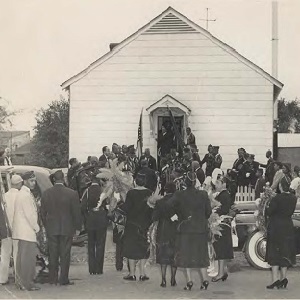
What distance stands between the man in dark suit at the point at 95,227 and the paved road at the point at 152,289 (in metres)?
0.22

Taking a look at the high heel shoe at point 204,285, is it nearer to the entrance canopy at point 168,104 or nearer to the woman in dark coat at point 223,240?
the woman in dark coat at point 223,240

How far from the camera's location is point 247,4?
40.3 ft

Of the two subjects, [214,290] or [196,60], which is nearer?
[214,290]

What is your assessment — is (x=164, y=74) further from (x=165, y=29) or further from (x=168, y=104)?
(x=165, y=29)

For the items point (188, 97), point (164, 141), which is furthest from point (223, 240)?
point (188, 97)

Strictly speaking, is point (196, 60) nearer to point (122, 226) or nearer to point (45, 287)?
point (122, 226)

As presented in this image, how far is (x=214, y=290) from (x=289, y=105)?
131ft

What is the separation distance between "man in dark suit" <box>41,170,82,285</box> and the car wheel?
310 centimetres

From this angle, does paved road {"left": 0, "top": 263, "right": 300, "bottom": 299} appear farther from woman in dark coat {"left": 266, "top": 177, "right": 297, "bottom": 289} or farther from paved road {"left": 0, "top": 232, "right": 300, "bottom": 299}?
woman in dark coat {"left": 266, "top": 177, "right": 297, "bottom": 289}

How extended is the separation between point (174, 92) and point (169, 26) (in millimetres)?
2048

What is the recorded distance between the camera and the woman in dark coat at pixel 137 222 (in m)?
9.84

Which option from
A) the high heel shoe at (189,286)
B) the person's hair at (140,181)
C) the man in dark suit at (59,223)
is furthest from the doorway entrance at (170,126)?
the high heel shoe at (189,286)

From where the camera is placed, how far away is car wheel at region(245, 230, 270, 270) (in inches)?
432

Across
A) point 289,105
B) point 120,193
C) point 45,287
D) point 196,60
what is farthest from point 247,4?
point 289,105
